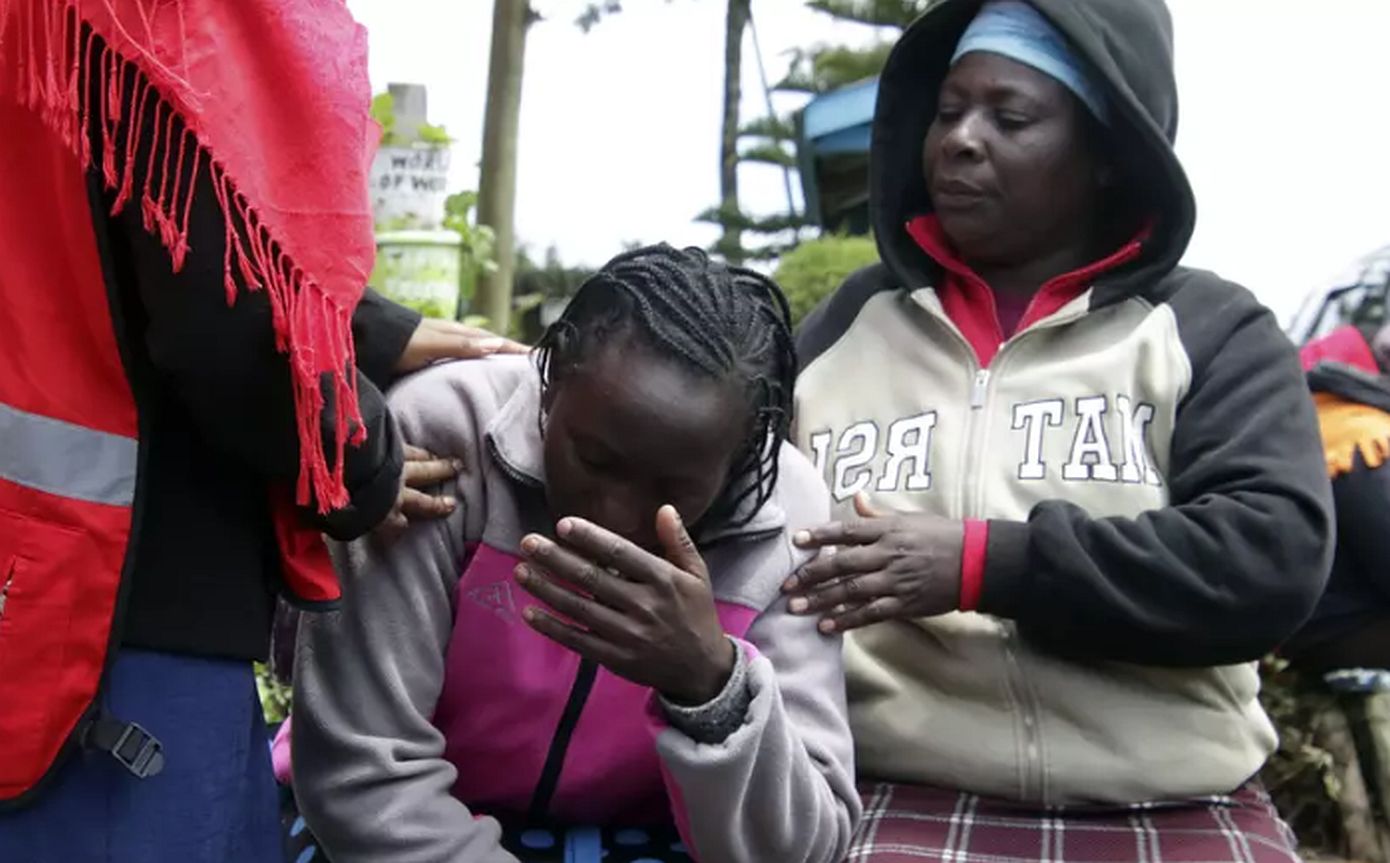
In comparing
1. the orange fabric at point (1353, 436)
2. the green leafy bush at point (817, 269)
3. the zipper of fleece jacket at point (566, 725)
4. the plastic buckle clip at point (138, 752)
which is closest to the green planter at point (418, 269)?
the green leafy bush at point (817, 269)

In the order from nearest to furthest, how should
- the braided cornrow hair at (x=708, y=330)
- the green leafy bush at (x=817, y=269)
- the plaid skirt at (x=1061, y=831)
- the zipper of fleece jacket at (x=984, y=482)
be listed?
the braided cornrow hair at (x=708, y=330)
the plaid skirt at (x=1061, y=831)
the zipper of fleece jacket at (x=984, y=482)
the green leafy bush at (x=817, y=269)

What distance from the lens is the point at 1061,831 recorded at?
219cm

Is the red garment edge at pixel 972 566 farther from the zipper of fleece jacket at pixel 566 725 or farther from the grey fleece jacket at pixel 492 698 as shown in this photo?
the zipper of fleece jacket at pixel 566 725

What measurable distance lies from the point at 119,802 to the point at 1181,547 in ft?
4.54

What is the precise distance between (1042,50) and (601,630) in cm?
130

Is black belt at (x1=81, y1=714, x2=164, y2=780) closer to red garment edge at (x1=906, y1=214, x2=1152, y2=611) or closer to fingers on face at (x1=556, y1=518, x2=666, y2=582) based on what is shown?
fingers on face at (x1=556, y1=518, x2=666, y2=582)

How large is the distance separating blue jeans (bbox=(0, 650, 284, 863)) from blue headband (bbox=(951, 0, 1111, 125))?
151 cm

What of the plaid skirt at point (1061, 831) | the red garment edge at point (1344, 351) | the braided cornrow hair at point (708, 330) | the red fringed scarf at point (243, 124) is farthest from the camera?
the red garment edge at point (1344, 351)

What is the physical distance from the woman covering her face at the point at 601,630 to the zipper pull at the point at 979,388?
1.41 feet

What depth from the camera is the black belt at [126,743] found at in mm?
1460

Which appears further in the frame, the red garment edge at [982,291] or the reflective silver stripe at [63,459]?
the red garment edge at [982,291]

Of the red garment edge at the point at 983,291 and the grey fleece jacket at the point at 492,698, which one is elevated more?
the red garment edge at the point at 983,291

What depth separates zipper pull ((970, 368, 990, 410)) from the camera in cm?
235

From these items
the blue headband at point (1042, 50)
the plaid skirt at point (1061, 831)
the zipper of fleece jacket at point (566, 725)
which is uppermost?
the blue headband at point (1042, 50)
